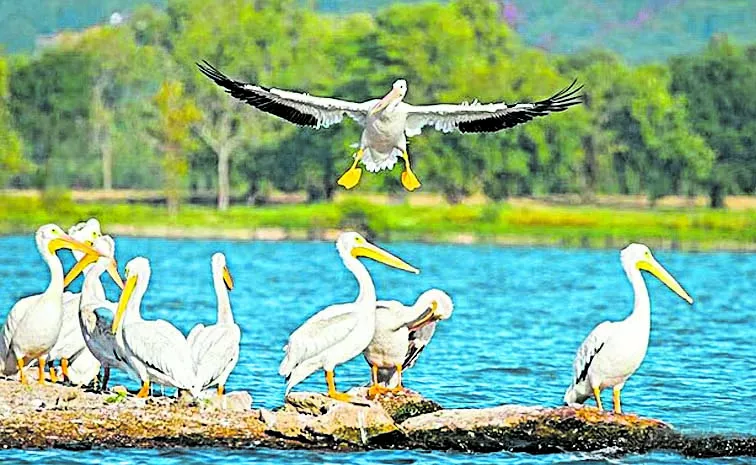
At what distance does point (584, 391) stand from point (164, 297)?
782 inches

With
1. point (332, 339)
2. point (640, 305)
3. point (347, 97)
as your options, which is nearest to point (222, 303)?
point (332, 339)

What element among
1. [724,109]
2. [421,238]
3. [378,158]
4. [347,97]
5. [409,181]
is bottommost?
[421,238]

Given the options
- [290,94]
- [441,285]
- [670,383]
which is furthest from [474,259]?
[290,94]

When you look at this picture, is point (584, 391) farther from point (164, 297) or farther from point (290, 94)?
point (164, 297)

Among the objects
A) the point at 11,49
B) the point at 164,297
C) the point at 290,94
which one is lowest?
the point at 164,297

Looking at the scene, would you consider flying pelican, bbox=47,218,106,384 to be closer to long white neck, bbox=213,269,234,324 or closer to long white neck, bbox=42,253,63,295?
long white neck, bbox=42,253,63,295

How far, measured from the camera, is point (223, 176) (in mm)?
70000

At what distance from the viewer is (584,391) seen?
1263 centimetres

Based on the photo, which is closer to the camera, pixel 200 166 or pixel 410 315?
pixel 410 315

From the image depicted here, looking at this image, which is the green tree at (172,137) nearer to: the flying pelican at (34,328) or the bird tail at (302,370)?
the flying pelican at (34,328)

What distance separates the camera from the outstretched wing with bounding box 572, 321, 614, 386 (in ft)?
40.2

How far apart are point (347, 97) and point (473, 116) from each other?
53.9m

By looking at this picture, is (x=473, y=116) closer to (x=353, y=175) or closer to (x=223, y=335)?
(x=353, y=175)

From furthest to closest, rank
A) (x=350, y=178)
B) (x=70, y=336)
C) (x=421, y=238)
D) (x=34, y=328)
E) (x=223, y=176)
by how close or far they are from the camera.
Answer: (x=223, y=176), (x=421, y=238), (x=350, y=178), (x=70, y=336), (x=34, y=328)
